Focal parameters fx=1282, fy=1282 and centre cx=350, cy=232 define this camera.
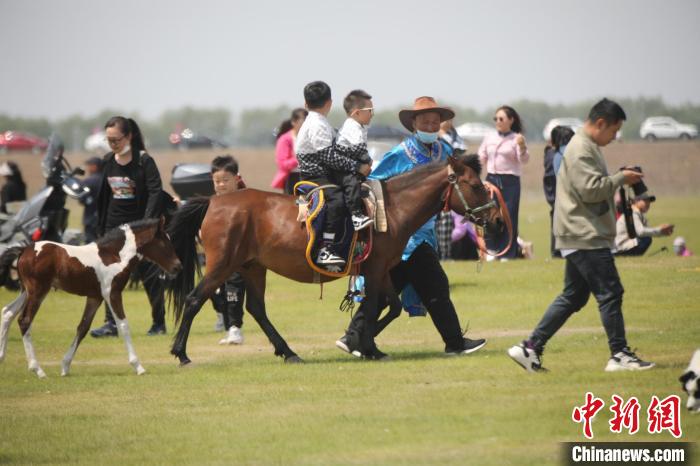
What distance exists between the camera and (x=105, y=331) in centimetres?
1602

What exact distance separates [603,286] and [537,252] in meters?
16.3

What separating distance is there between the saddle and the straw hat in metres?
1.17

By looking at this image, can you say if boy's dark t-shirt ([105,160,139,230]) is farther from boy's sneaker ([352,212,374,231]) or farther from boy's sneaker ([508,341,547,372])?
boy's sneaker ([508,341,547,372])

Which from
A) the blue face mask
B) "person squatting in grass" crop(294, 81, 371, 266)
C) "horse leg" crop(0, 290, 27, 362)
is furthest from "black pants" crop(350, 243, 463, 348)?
"horse leg" crop(0, 290, 27, 362)

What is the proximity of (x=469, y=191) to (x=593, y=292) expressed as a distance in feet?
7.42

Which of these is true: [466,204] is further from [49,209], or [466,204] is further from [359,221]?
[49,209]

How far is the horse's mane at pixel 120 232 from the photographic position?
1264 cm

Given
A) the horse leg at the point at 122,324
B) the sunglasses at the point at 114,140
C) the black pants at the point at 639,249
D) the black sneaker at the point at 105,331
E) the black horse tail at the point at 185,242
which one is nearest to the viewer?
the horse leg at the point at 122,324

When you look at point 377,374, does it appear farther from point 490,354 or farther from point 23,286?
point 23,286

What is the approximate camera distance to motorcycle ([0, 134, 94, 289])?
20.8m

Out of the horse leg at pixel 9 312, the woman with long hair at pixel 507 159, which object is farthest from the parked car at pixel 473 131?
the horse leg at pixel 9 312

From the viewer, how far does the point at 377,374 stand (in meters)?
11.7

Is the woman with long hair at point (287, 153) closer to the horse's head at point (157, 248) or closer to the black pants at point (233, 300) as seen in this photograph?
the black pants at point (233, 300)

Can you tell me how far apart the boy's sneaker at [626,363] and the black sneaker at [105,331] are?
7261 millimetres
